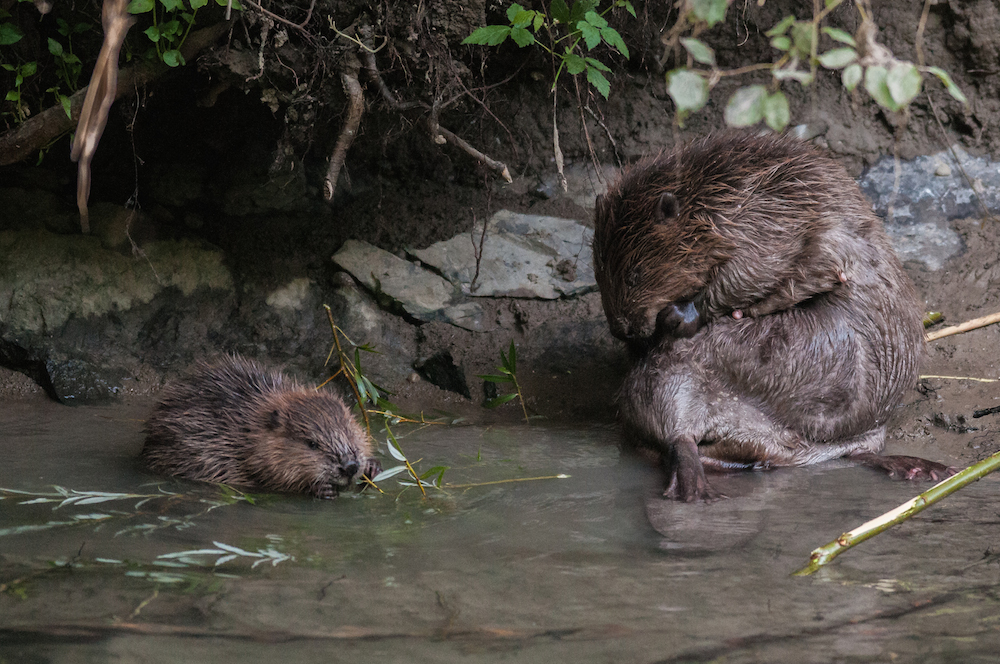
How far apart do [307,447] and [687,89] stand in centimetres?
231

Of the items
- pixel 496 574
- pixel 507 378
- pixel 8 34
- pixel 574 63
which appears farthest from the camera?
pixel 507 378

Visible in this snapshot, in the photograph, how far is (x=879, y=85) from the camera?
1204 millimetres

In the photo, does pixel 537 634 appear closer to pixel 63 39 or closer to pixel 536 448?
pixel 536 448

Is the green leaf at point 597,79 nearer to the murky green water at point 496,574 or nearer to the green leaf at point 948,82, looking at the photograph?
the murky green water at point 496,574

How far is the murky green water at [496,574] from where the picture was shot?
5.49 feet

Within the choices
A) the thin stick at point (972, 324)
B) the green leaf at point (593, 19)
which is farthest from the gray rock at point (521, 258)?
the thin stick at point (972, 324)

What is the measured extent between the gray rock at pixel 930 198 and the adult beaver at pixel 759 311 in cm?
111

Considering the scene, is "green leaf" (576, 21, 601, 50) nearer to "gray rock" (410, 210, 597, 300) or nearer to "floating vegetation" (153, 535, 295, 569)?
"gray rock" (410, 210, 597, 300)

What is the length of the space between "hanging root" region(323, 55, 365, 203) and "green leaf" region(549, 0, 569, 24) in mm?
810

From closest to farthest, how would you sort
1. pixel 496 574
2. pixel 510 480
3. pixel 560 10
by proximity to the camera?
pixel 496 574, pixel 510 480, pixel 560 10

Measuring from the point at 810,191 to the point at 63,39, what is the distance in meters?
3.01

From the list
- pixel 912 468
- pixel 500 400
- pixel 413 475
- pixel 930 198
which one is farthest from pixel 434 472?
pixel 930 198

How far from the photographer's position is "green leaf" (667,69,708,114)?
48.3 inches

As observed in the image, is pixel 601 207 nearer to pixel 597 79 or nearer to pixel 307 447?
pixel 597 79
